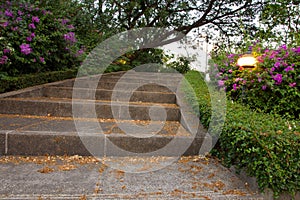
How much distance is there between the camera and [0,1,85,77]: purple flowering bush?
3.02 meters

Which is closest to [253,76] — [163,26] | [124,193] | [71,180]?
[124,193]

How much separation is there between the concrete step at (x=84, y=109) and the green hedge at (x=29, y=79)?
1.79 feet

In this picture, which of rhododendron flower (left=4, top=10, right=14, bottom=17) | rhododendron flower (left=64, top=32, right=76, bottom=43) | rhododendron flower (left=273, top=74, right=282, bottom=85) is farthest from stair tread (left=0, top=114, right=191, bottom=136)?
rhododendron flower (left=64, top=32, right=76, bottom=43)

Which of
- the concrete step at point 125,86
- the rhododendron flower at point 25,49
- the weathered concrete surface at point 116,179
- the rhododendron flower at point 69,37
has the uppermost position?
the rhododendron flower at point 69,37

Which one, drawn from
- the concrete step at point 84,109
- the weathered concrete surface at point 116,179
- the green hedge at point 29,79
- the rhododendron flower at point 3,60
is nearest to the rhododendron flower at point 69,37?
the green hedge at point 29,79

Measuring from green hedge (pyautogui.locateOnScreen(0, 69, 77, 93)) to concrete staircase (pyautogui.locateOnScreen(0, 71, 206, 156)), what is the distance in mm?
219

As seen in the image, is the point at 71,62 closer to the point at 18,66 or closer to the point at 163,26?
the point at 18,66

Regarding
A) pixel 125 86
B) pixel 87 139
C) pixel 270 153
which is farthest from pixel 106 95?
pixel 270 153

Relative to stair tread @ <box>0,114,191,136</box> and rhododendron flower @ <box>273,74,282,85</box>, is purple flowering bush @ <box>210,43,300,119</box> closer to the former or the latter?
rhododendron flower @ <box>273,74,282,85</box>

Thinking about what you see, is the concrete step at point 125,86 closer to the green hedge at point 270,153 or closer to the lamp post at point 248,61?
the lamp post at point 248,61

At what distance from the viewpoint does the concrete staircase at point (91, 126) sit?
6.09 ft

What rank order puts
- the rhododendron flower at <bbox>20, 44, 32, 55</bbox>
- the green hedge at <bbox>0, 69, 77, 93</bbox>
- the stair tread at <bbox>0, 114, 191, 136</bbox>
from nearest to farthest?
the stair tread at <bbox>0, 114, 191, 136</bbox>
the green hedge at <bbox>0, 69, 77, 93</bbox>
the rhododendron flower at <bbox>20, 44, 32, 55</bbox>

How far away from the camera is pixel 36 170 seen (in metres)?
1.58

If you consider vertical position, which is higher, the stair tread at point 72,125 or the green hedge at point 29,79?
the green hedge at point 29,79
